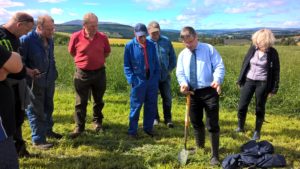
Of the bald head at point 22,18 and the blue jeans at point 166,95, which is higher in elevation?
the bald head at point 22,18

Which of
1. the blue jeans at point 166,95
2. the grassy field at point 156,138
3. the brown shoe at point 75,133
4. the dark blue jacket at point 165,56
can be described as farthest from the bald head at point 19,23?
the blue jeans at point 166,95

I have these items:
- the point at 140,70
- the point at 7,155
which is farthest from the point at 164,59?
the point at 7,155

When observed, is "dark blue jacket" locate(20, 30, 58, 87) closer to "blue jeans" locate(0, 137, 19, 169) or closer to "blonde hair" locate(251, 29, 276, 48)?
"blue jeans" locate(0, 137, 19, 169)

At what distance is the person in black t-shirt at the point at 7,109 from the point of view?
338 cm

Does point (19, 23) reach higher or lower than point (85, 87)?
higher

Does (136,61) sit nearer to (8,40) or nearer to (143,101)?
(143,101)

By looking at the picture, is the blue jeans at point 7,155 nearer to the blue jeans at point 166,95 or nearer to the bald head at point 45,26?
the bald head at point 45,26

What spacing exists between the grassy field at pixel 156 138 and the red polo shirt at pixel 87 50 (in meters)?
1.41

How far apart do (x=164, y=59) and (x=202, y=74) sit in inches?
96.5

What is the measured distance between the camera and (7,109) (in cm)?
353

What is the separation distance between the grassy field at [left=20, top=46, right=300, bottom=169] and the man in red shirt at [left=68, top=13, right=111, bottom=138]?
63 cm

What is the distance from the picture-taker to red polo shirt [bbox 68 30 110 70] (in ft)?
23.1

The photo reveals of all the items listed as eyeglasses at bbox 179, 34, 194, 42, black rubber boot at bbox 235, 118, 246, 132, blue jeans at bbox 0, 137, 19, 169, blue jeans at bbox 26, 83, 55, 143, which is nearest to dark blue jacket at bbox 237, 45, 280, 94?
black rubber boot at bbox 235, 118, 246, 132

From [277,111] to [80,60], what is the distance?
5.70 meters
